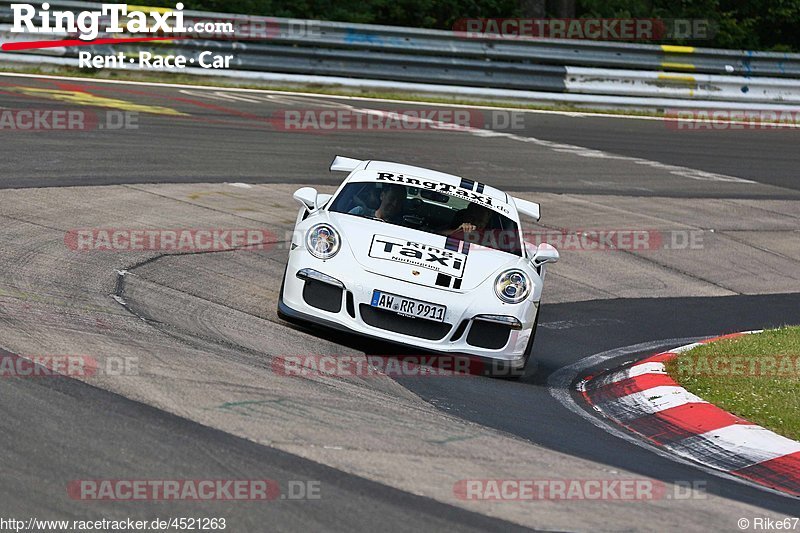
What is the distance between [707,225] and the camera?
48.0ft

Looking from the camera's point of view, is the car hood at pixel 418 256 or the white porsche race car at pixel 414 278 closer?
the white porsche race car at pixel 414 278

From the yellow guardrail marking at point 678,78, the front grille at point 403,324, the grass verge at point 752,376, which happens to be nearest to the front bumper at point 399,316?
the front grille at point 403,324

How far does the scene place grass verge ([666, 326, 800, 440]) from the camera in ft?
24.1

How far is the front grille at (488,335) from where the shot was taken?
26.1 feet

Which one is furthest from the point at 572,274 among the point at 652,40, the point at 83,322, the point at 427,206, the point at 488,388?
the point at 652,40

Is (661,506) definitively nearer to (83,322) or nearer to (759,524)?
(759,524)

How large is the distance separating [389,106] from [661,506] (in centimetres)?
1571
